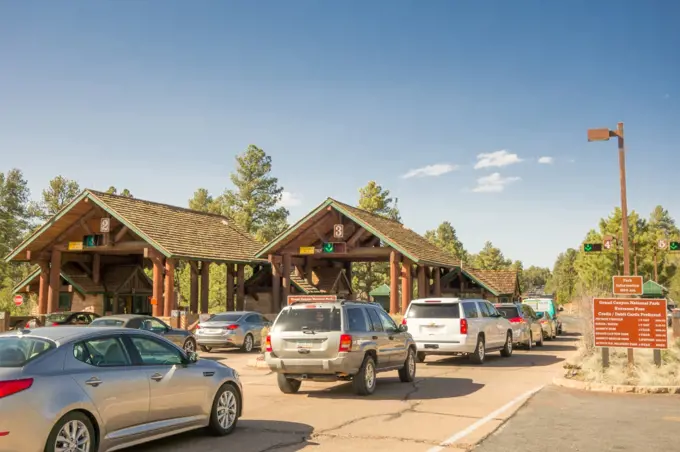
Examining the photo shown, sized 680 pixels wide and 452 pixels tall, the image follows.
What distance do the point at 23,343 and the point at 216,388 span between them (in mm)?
2688

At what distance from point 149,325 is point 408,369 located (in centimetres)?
915

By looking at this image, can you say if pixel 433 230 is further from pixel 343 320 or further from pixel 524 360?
pixel 343 320

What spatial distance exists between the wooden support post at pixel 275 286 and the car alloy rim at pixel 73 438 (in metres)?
29.0

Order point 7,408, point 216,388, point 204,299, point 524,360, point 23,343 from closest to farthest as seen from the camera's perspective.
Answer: point 7,408, point 23,343, point 216,388, point 524,360, point 204,299

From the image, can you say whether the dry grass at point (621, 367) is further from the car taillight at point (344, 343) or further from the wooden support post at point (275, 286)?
the wooden support post at point (275, 286)

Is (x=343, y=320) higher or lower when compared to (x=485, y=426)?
higher

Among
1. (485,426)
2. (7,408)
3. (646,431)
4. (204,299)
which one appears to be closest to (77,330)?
(7,408)

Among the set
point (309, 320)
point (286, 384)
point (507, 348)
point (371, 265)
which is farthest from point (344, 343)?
point (371, 265)

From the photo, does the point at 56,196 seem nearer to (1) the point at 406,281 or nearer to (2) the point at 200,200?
(2) the point at 200,200

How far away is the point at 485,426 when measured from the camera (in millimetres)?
9766

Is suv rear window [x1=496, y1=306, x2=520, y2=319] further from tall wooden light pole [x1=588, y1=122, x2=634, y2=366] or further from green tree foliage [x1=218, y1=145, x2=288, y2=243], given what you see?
green tree foliage [x1=218, y1=145, x2=288, y2=243]

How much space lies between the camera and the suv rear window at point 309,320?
12758 millimetres

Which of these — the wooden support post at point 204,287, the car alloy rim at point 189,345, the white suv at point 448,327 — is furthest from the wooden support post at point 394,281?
the white suv at point 448,327

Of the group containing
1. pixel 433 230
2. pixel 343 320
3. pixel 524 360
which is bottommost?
pixel 524 360
